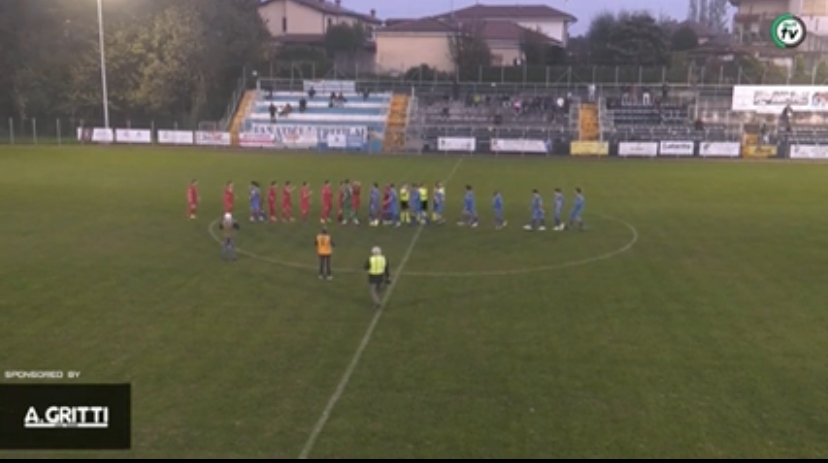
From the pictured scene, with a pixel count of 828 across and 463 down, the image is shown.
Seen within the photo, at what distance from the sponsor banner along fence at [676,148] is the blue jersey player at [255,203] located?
35.9 m

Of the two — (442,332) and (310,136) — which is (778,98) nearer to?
(310,136)

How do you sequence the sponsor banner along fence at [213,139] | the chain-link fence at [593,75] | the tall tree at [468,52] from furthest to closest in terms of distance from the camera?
the tall tree at [468,52], the chain-link fence at [593,75], the sponsor banner along fence at [213,139]

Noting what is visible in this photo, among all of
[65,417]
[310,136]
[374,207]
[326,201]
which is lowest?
[65,417]

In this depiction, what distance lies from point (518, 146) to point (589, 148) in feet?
16.7

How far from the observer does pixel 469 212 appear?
26.5 meters

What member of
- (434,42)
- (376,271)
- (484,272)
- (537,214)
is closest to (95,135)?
(434,42)

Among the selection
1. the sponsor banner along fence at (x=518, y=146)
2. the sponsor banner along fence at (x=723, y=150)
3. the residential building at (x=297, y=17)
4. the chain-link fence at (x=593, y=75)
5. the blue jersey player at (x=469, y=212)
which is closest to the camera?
the blue jersey player at (x=469, y=212)

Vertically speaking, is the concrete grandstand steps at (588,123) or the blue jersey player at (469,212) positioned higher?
the concrete grandstand steps at (588,123)

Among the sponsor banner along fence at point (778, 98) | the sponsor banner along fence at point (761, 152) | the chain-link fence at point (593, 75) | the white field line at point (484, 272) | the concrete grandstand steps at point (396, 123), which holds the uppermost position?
the chain-link fence at point (593, 75)

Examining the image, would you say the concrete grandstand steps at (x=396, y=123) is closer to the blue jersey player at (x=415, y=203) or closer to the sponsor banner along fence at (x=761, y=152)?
the sponsor banner along fence at (x=761, y=152)

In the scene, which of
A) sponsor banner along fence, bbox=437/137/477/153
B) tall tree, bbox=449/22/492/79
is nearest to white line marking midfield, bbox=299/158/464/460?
sponsor banner along fence, bbox=437/137/477/153

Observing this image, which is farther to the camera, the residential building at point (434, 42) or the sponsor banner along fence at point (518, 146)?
the residential building at point (434, 42)

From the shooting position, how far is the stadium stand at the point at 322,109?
6073cm

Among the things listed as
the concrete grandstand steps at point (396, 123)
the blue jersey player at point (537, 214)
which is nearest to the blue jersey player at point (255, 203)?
the blue jersey player at point (537, 214)
